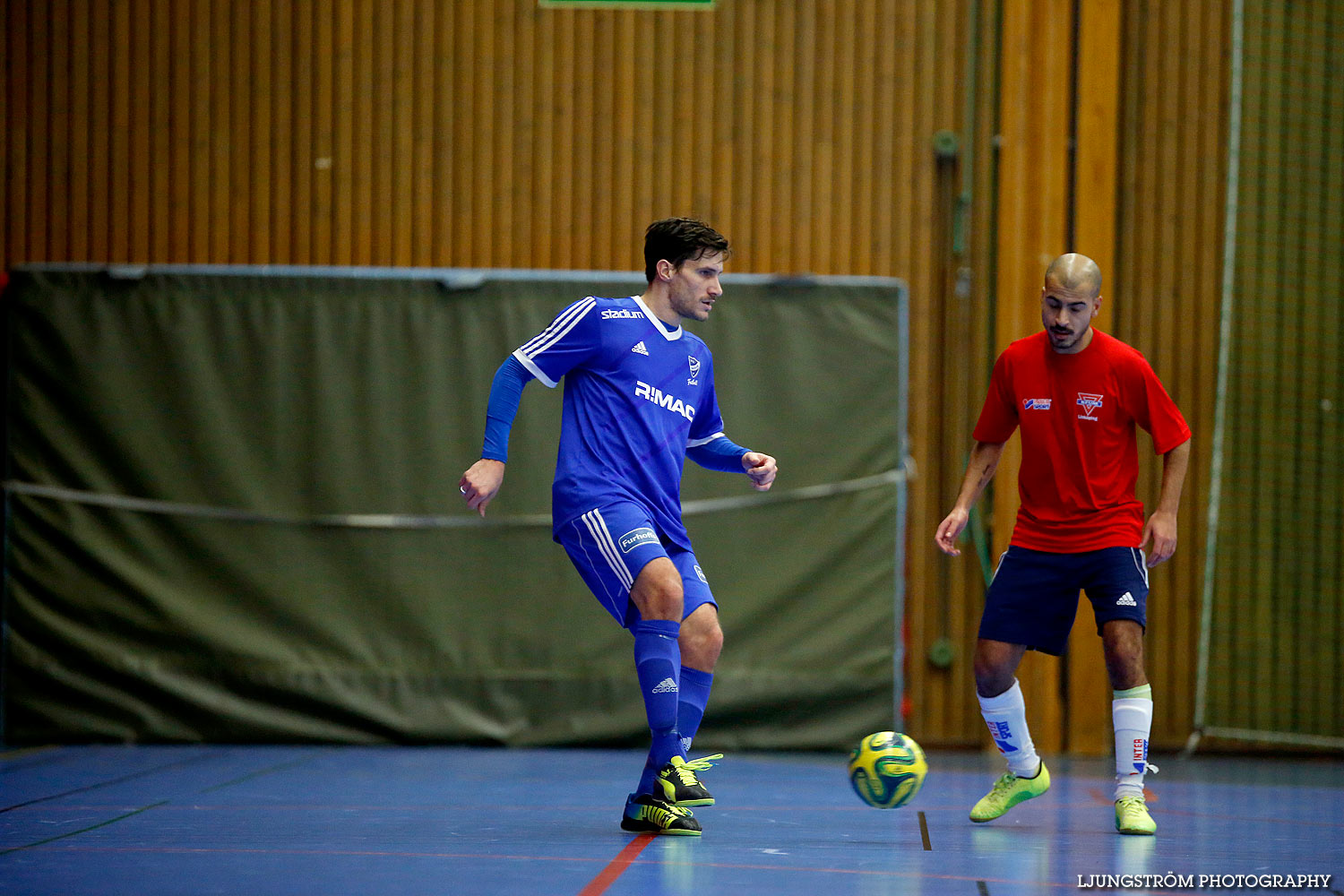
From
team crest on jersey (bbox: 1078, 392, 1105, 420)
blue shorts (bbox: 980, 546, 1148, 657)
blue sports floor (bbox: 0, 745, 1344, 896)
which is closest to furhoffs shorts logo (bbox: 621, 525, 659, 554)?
blue sports floor (bbox: 0, 745, 1344, 896)

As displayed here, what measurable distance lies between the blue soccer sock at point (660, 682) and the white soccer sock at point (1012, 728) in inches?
47.2

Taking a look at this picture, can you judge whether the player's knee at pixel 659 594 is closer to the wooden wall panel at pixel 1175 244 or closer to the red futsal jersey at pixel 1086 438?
the red futsal jersey at pixel 1086 438

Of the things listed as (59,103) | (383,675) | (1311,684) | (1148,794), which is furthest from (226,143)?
(1311,684)

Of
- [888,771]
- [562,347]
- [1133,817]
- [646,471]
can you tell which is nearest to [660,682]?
[646,471]

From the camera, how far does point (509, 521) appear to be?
7828 mm

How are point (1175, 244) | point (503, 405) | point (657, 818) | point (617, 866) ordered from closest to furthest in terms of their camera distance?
point (617, 866)
point (657, 818)
point (503, 405)
point (1175, 244)

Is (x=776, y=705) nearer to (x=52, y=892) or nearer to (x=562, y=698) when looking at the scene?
(x=562, y=698)

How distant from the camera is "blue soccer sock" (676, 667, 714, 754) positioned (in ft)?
14.9

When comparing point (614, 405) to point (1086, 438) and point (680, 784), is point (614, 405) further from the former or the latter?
point (1086, 438)

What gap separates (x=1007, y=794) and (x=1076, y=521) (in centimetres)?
102

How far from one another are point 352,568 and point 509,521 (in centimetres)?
96

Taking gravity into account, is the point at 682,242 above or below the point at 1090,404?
above

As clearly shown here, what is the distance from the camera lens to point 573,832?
4383 millimetres

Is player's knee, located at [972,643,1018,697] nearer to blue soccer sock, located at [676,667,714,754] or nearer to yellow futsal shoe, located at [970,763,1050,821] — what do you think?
yellow futsal shoe, located at [970,763,1050,821]
